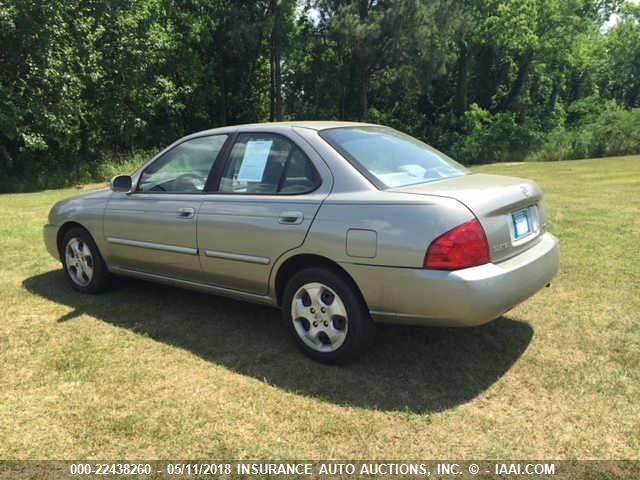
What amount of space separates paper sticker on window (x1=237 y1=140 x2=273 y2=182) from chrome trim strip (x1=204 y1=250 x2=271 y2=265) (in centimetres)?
58

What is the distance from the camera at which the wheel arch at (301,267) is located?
3503mm

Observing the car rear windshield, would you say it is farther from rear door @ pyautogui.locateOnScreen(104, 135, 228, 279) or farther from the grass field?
the grass field

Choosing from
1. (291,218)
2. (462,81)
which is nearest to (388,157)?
(291,218)

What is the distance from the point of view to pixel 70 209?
17.5 feet

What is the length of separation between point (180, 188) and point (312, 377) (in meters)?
2.02

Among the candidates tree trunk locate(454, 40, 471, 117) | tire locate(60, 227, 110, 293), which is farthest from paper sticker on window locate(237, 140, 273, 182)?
tree trunk locate(454, 40, 471, 117)

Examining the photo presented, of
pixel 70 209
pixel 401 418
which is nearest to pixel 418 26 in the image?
pixel 70 209

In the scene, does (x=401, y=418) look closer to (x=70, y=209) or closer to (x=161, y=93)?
(x=70, y=209)

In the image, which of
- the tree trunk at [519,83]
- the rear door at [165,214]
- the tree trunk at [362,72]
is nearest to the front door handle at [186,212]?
the rear door at [165,214]

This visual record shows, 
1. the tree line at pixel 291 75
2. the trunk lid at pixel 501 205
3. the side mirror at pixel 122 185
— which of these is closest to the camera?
the trunk lid at pixel 501 205

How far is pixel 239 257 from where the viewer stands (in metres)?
3.99

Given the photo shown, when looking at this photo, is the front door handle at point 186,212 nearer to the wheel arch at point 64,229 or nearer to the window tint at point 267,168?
the window tint at point 267,168

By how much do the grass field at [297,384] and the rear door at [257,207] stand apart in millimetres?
619

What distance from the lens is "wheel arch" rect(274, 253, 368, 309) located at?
350 cm
